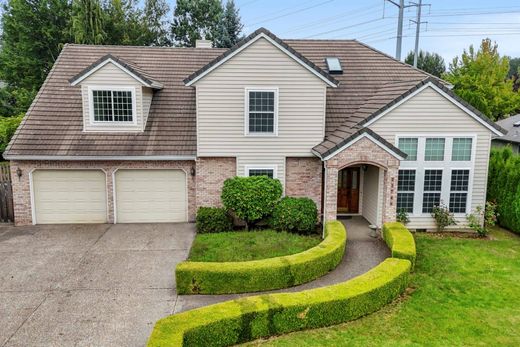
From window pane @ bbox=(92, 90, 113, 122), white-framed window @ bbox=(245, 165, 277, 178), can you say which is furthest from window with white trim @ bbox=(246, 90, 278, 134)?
window pane @ bbox=(92, 90, 113, 122)

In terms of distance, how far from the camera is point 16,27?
29.2 meters

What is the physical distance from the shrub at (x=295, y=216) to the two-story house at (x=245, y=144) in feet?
1.97

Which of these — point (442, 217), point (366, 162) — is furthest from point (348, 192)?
point (442, 217)

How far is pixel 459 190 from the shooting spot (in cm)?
1491

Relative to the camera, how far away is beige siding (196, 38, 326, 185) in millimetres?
14406

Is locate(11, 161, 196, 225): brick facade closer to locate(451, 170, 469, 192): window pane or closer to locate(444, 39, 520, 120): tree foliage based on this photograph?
locate(451, 170, 469, 192): window pane

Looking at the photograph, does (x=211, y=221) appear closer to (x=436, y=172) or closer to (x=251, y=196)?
(x=251, y=196)

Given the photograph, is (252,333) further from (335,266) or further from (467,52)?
(467,52)

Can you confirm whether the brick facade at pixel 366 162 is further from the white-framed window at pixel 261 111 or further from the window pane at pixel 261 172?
the white-framed window at pixel 261 111

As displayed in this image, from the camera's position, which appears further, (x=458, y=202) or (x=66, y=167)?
(x=66, y=167)

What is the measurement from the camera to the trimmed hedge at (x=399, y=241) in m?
11.0

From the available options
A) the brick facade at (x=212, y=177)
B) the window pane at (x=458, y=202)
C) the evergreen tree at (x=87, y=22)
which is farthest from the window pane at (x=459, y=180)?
the evergreen tree at (x=87, y=22)

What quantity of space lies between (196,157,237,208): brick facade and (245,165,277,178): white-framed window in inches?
20.9

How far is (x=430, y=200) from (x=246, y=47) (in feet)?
28.3
